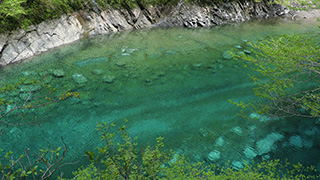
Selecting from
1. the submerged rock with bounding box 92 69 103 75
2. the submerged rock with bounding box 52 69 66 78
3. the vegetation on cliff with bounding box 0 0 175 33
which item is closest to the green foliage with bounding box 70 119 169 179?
the submerged rock with bounding box 92 69 103 75

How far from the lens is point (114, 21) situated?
14.9 metres

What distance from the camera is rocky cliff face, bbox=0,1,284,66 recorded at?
10156mm

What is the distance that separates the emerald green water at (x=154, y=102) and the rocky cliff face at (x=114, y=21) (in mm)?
835

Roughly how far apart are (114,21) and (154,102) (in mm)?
9565

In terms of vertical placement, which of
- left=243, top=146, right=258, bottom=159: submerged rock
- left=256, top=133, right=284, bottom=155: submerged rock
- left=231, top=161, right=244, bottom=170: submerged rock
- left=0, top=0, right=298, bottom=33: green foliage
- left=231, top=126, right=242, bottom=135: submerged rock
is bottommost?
left=256, top=133, right=284, bottom=155: submerged rock

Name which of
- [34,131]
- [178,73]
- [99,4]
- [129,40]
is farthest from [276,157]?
[99,4]

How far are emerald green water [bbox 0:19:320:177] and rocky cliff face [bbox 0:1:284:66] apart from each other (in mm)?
835

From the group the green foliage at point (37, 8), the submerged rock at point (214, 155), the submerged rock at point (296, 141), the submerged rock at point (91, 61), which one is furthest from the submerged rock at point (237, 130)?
the green foliage at point (37, 8)

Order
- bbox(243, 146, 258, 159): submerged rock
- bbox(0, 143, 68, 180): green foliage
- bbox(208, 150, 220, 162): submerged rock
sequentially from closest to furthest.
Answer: bbox(0, 143, 68, 180): green foliage, bbox(208, 150, 220, 162): submerged rock, bbox(243, 146, 258, 159): submerged rock

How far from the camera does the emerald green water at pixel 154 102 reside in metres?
6.12

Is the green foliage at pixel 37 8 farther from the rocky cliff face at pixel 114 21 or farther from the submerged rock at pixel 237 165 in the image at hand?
the submerged rock at pixel 237 165

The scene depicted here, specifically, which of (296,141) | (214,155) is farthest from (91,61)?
(296,141)

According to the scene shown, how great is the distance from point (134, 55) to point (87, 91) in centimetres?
391

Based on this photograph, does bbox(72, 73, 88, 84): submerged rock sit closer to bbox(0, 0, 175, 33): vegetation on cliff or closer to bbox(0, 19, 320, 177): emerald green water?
bbox(0, 19, 320, 177): emerald green water
